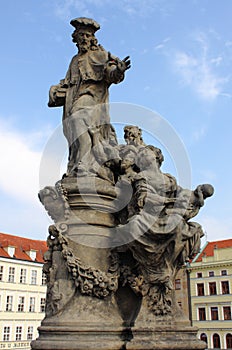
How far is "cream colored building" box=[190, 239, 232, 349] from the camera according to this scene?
4438cm

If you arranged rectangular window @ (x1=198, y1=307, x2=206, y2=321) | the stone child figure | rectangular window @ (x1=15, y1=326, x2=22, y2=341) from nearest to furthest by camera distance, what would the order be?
the stone child figure → rectangular window @ (x1=15, y1=326, x2=22, y2=341) → rectangular window @ (x1=198, y1=307, x2=206, y2=321)

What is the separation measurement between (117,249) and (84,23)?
13.1 feet

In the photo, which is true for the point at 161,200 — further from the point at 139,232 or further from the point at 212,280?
the point at 212,280

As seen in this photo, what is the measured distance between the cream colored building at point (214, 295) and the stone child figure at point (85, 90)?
4146cm

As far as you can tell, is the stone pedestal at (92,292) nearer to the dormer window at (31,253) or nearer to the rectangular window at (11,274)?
the rectangular window at (11,274)

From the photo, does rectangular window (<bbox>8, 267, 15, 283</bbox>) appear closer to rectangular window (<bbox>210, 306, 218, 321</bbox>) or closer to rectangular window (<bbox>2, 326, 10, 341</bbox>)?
rectangular window (<bbox>2, 326, 10, 341</bbox>)

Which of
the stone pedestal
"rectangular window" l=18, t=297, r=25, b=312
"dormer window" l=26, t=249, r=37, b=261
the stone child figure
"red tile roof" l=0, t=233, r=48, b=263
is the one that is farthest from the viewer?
"dormer window" l=26, t=249, r=37, b=261

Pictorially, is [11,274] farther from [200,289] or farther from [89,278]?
[89,278]

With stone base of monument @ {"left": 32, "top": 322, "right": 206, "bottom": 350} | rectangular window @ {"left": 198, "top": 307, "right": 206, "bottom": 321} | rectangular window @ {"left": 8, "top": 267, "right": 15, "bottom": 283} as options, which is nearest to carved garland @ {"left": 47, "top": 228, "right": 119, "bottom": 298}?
stone base of monument @ {"left": 32, "top": 322, "right": 206, "bottom": 350}

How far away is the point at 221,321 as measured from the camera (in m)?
44.5

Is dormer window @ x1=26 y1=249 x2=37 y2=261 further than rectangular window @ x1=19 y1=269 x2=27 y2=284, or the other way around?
dormer window @ x1=26 y1=249 x2=37 y2=261

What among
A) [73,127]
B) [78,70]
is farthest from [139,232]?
[78,70]

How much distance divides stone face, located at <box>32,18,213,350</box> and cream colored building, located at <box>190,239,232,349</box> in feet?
137

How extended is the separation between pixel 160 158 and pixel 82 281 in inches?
90.3
